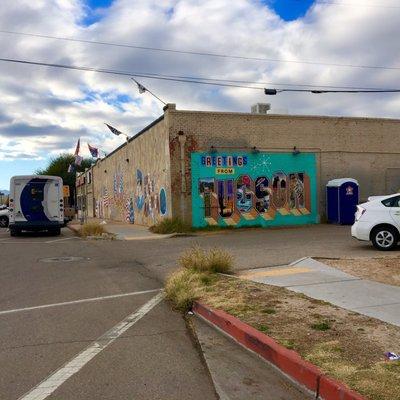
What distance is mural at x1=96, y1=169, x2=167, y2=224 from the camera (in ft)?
84.6

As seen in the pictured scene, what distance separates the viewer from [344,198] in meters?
23.8

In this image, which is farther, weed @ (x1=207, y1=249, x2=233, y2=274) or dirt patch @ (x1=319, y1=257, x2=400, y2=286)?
weed @ (x1=207, y1=249, x2=233, y2=274)

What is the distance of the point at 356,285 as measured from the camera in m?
8.63

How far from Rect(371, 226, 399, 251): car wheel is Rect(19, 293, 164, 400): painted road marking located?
300 inches

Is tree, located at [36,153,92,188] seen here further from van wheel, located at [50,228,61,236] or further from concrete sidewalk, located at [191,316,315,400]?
concrete sidewalk, located at [191,316,315,400]

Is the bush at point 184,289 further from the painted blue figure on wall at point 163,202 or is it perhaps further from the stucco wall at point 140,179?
the painted blue figure on wall at point 163,202

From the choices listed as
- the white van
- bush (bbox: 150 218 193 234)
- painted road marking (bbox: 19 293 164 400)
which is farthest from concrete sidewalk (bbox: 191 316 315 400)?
the white van

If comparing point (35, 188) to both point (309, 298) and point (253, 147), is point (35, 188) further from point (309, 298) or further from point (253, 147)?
point (309, 298)

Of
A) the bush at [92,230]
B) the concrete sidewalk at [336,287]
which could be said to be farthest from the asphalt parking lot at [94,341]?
the bush at [92,230]

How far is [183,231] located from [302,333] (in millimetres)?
16436

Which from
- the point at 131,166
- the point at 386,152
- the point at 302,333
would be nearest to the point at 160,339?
the point at 302,333

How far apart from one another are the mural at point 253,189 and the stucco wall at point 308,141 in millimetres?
390

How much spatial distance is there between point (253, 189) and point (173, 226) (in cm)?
425

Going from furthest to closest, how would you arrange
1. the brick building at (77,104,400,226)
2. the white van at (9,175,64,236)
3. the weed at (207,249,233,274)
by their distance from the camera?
the white van at (9,175,64,236), the brick building at (77,104,400,226), the weed at (207,249,233,274)
